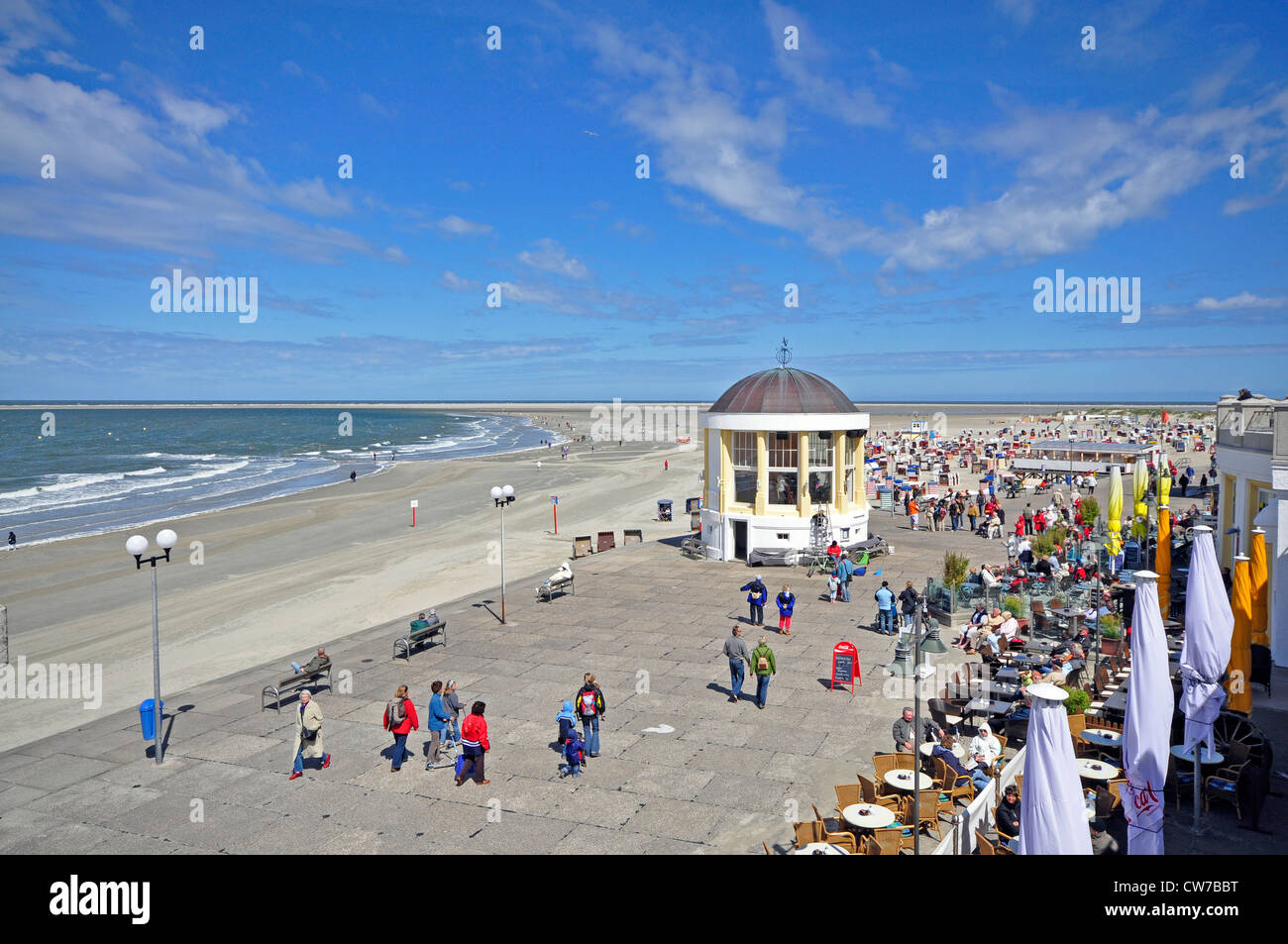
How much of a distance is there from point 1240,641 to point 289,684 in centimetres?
1466

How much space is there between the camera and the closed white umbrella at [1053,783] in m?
6.02

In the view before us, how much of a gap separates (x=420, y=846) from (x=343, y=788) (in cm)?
203

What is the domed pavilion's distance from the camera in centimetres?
2384

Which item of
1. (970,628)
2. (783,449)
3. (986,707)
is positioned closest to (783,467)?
(783,449)

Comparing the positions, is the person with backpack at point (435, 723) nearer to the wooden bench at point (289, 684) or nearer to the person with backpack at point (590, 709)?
the person with backpack at point (590, 709)

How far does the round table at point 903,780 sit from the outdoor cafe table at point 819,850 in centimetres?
142

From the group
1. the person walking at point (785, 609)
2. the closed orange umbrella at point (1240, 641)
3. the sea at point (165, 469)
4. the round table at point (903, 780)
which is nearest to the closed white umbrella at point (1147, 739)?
the round table at point (903, 780)

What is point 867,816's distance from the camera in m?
8.38

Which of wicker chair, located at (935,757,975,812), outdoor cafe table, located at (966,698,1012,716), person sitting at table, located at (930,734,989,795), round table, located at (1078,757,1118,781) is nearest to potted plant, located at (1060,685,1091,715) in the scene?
outdoor cafe table, located at (966,698,1012,716)

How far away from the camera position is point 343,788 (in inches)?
402

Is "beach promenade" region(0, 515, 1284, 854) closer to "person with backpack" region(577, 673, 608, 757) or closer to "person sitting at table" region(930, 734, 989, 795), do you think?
"person with backpack" region(577, 673, 608, 757)
